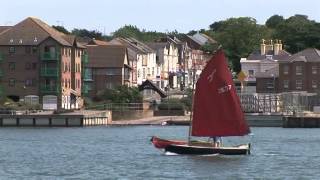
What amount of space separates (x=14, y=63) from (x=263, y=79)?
160 feet

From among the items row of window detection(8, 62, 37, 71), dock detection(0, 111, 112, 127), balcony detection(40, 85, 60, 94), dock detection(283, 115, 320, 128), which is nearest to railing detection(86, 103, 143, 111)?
balcony detection(40, 85, 60, 94)

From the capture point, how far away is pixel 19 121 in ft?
480

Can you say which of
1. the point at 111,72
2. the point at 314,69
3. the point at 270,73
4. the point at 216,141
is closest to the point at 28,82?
the point at 111,72

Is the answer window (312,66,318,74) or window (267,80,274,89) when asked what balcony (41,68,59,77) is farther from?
window (312,66,318,74)

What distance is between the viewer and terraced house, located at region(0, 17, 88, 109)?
517 feet

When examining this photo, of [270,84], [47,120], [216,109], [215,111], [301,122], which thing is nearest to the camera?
[216,109]

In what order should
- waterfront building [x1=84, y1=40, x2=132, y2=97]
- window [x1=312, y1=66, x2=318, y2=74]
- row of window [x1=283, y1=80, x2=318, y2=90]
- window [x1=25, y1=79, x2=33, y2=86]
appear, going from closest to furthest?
window [x1=25, y1=79, x2=33, y2=86]
waterfront building [x1=84, y1=40, x2=132, y2=97]
window [x1=312, y1=66, x2=318, y2=74]
row of window [x1=283, y1=80, x2=318, y2=90]

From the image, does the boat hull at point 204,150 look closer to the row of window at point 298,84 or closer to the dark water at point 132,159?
the dark water at point 132,159

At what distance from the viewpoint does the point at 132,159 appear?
283ft

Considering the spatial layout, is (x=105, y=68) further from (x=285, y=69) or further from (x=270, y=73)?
(x=285, y=69)

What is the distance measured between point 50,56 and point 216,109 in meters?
74.8

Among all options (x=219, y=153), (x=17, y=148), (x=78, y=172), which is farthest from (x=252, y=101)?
(x=78, y=172)

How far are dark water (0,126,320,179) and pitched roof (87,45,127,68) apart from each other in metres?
49.6

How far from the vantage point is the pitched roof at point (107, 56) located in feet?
585
